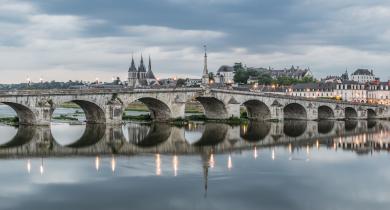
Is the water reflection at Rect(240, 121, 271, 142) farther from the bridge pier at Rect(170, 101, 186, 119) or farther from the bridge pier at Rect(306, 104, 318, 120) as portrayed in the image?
the bridge pier at Rect(306, 104, 318, 120)

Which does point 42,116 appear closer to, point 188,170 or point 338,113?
point 188,170

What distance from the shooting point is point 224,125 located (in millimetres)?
64250

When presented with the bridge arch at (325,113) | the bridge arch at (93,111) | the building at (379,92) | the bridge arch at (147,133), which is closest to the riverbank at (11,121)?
the bridge arch at (93,111)

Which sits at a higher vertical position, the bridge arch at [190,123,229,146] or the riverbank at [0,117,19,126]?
the riverbank at [0,117,19,126]

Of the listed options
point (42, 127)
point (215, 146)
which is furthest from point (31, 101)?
→ point (215, 146)

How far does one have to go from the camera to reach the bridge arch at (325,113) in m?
79.6

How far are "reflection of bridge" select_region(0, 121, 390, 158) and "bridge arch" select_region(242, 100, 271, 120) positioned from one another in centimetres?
885

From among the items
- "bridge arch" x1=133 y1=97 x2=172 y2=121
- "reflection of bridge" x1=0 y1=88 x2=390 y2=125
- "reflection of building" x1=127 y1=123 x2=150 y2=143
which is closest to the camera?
"reflection of building" x1=127 y1=123 x2=150 y2=143

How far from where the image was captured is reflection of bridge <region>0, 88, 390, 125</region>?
2140 inches

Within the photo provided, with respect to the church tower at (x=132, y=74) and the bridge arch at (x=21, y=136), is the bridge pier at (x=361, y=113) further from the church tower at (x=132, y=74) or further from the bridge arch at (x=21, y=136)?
the church tower at (x=132, y=74)

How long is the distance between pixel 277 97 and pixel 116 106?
79.2 feet

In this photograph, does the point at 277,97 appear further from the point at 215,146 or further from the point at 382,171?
the point at 382,171

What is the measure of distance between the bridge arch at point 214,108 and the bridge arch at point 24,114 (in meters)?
21.6

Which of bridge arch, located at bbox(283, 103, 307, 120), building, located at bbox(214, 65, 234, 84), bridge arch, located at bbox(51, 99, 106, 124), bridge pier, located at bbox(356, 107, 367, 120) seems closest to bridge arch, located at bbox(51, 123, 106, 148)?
bridge arch, located at bbox(51, 99, 106, 124)
